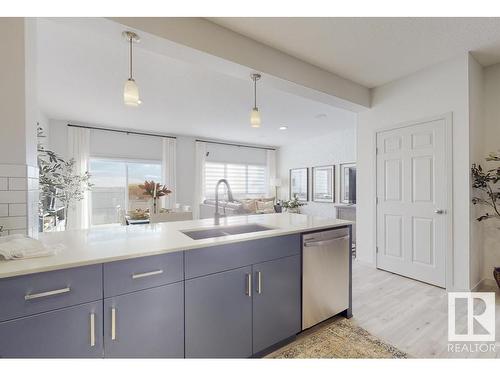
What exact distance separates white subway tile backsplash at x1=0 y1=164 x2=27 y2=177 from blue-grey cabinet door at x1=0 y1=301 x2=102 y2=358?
3.08 ft

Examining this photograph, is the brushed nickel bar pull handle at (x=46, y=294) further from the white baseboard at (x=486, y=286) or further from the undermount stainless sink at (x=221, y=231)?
the white baseboard at (x=486, y=286)

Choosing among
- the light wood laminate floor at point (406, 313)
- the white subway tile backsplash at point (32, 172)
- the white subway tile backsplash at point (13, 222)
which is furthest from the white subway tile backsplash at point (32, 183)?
the light wood laminate floor at point (406, 313)

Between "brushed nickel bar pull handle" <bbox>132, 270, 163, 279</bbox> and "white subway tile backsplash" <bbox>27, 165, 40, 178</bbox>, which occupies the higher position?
"white subway tile backsplash" <bbox>27, 165, 40, 178</bbox>

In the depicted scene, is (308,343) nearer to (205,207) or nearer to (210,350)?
(210,350)

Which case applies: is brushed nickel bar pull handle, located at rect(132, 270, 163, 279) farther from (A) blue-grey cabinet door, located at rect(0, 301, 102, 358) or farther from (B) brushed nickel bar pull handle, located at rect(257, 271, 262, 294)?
(B) brushed nickel bar pull handle, located at rect(257, 271, 262, 294)

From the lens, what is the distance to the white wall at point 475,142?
8.21 ft

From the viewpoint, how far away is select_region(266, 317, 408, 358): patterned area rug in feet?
5.37

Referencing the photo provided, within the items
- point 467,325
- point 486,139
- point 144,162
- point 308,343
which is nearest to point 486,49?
point 486,139

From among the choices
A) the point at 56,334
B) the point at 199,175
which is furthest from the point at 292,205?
the point at 56,334

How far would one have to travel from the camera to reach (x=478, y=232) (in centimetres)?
267

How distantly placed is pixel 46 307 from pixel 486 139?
4.05m

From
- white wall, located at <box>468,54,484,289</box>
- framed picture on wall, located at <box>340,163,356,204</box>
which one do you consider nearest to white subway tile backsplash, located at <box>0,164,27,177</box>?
white wall, located at <box>468,54,484,289</box>

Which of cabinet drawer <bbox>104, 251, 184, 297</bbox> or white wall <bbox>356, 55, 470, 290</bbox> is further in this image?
white wall <bbox>356, 55, 470, 290</bbox>

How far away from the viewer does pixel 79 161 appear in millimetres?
5109
